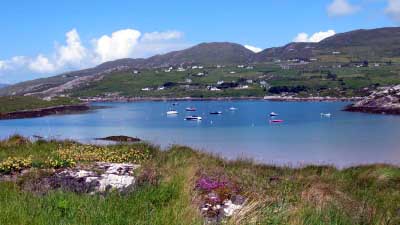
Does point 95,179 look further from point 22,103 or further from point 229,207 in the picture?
point 22,103

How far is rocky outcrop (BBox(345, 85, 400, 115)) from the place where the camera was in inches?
4773

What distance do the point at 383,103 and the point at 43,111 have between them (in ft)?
313

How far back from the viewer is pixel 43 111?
14975 centimetres

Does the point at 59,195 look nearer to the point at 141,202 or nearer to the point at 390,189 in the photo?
the point at 141,202

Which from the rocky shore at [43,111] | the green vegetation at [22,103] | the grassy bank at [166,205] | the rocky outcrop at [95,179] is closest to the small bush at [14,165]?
the grassy bank at [166,205]

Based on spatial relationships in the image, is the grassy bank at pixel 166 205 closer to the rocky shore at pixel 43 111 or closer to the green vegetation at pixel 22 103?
the rocky shore at pixel 43 111

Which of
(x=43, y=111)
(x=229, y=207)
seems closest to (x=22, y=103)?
(x=43, y=111)

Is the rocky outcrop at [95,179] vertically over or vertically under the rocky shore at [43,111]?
over

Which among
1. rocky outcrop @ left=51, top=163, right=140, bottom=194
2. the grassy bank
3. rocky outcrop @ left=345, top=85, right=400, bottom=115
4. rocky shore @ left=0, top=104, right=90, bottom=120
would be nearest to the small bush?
the grassy bank

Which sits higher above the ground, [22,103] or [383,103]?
[22,103]

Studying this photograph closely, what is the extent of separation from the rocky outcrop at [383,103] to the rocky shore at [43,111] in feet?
281

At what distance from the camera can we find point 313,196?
1088cm

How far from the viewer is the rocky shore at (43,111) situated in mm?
138375

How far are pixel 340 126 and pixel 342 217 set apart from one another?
86.7 m
